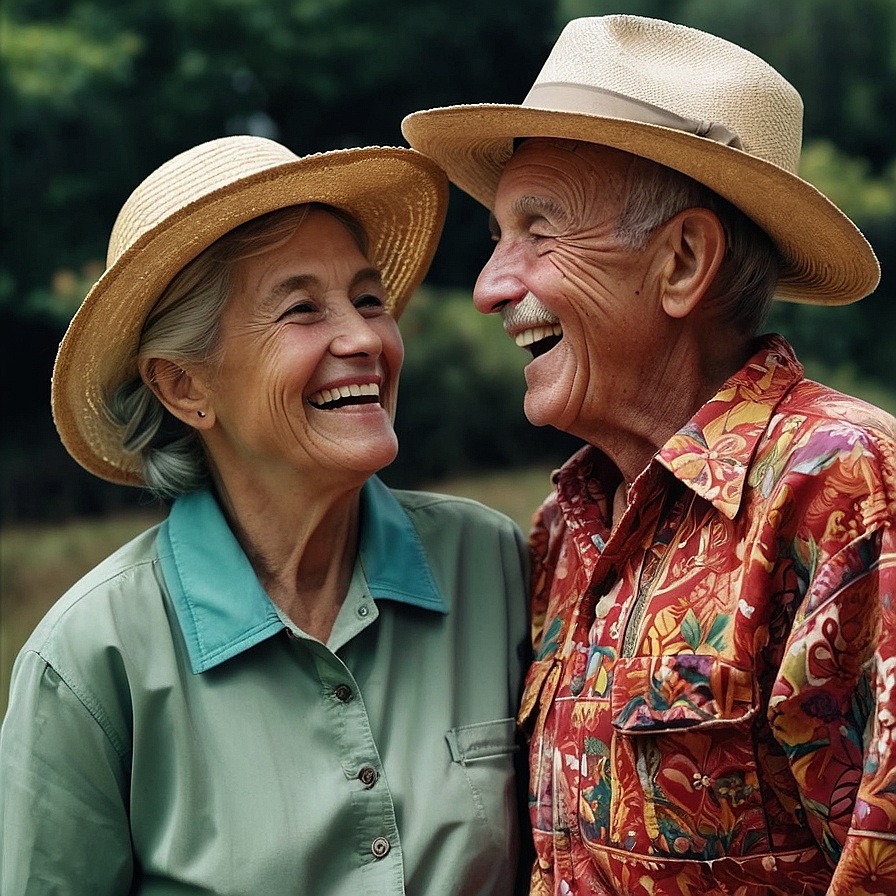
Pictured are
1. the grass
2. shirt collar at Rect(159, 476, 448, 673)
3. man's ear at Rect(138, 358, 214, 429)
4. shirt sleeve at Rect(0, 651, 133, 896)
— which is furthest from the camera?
the grass

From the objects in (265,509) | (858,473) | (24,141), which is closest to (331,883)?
(265,509)

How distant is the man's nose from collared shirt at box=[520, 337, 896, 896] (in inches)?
16.6

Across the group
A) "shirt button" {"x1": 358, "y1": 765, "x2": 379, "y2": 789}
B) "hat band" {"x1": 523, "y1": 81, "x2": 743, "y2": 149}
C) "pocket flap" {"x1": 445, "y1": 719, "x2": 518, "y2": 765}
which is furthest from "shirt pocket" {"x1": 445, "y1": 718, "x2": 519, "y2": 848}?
"hat band" {"x1": 523, "y1": 81, "x2": 743, "y2": 149}

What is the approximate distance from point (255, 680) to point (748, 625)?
36.0 inches

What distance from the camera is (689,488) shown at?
2.21 m

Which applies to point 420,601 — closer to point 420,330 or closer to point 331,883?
point 331,883

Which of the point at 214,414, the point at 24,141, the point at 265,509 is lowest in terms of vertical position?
the point at 265,509

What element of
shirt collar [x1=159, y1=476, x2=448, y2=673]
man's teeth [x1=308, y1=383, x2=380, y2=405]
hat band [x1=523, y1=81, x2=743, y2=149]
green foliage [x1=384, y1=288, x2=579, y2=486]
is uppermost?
green foliage [x1=384, y1=288, x2=579, y2=486]

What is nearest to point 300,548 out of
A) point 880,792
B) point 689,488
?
point 689,488

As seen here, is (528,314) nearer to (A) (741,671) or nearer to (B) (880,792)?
(A) (741,671)

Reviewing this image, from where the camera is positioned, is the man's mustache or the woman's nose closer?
the man's mustache

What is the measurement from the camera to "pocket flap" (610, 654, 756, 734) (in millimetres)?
2031

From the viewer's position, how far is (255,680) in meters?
2.43

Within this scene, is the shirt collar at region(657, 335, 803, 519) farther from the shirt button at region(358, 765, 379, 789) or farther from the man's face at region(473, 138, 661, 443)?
the shirt button at region(358, 765, 379, 789)
